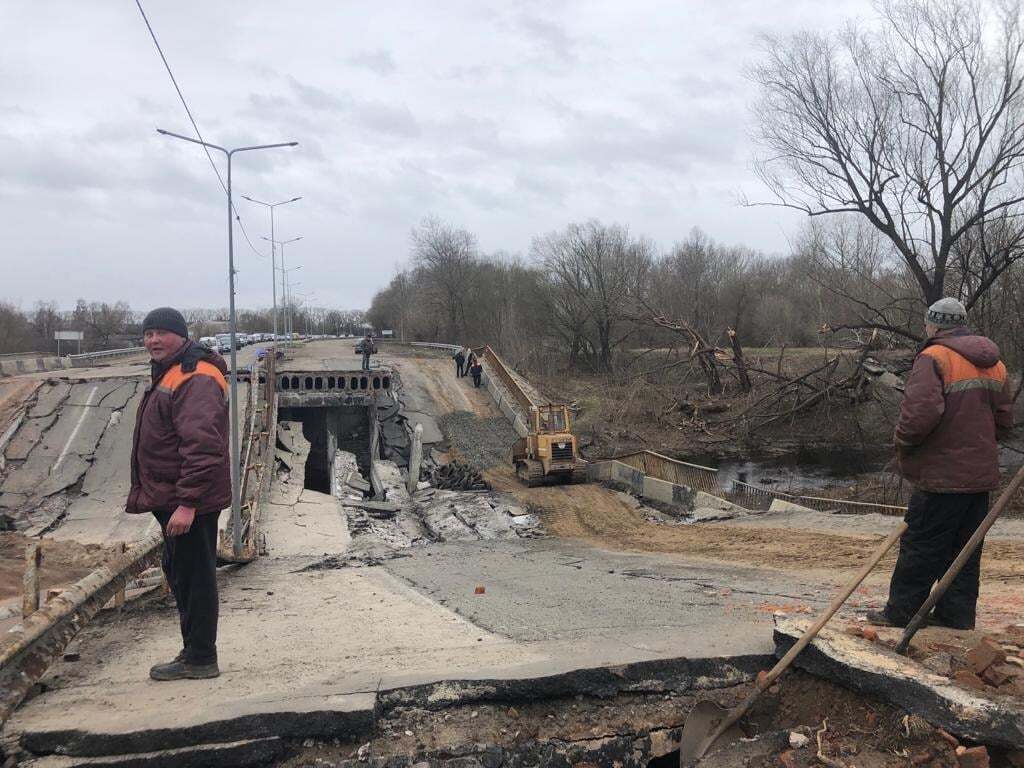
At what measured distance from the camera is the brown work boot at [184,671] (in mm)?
4086

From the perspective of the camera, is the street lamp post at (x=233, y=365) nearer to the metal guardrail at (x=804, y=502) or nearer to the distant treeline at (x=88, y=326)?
the metal guardrail at (x=804, y=502)

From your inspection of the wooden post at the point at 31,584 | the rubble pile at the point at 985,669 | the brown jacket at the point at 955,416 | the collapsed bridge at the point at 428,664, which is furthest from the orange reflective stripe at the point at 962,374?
the wooden post at the point at 31,584

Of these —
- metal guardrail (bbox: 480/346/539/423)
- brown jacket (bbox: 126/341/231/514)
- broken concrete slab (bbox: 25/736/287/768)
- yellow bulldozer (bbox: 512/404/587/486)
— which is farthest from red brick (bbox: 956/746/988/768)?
metal guardrail (bbox: 480/346/539/423)

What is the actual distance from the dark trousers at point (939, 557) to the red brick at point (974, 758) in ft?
5.45

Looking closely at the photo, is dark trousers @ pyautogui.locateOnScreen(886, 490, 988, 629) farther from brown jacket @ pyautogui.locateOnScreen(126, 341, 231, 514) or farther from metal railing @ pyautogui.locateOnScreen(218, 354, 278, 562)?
metal railing @ pyautogui.locateOnScreen(218, 354, 278, 562)

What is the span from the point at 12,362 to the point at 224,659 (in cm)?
3308

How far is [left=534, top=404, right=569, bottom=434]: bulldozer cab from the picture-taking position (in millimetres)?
23609

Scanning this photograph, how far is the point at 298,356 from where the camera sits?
165ft

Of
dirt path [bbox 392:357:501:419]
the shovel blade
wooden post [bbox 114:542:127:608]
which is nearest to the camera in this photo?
the shovel blade

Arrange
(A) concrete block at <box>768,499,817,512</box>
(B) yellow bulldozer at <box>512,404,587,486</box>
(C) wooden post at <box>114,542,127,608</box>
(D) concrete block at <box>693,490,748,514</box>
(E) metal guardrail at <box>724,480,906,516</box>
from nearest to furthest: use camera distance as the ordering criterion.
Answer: (C) wooden post at <box>114,542,127,608</box>
(E) metal guardrail at <box>724,480,906,516</box>
(A) concrete block at <box>768,499,817,512</box>
(D) concrete block at <box>693,490,748,514</box>
(B) yellow bulldozer at <box>512,404,587,486</box>

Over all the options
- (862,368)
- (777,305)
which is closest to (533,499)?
(862,368)

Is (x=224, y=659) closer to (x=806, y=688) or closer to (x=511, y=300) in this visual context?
(x=806, y=688)

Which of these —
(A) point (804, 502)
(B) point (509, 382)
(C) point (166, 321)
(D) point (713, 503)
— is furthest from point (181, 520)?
(B) point (509, 382)

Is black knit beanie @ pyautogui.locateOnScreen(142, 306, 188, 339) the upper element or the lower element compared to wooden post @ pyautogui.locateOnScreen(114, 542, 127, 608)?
upper
